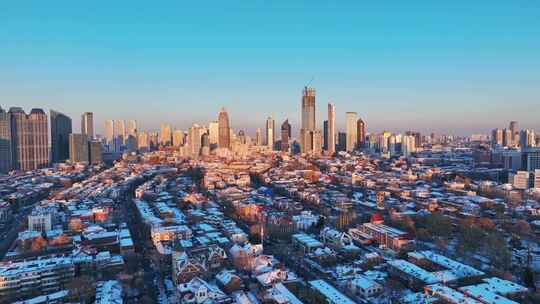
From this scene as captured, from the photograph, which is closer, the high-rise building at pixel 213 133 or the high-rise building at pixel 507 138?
the high-rise building at pixel 507 138

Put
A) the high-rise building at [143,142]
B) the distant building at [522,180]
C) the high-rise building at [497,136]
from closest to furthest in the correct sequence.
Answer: the distant building at [522,180], the high-rise building at [497,136], the high-rise building at [143,142]

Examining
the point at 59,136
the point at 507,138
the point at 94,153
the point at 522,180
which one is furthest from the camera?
the point at 507,138

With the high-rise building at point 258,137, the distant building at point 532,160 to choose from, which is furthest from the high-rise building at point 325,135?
the distant building at point 532,160

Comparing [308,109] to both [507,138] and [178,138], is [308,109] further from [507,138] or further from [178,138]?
[507,138]

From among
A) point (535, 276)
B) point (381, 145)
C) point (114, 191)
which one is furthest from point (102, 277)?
point (381, 145)

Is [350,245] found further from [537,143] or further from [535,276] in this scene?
[537,143]

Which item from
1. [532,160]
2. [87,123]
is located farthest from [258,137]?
[532,160]

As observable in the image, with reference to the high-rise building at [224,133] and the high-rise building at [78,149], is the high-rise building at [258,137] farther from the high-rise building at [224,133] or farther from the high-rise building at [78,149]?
the high-rise building at [78,149]
